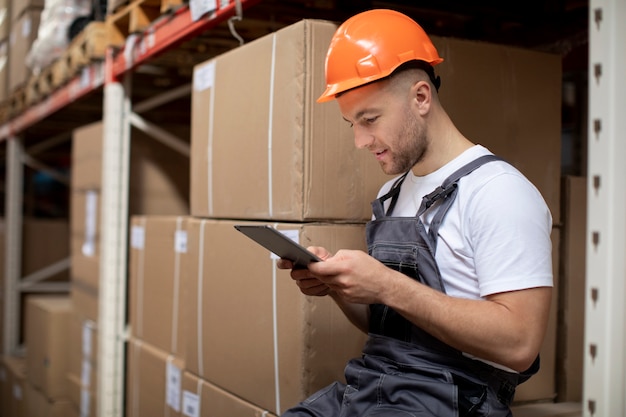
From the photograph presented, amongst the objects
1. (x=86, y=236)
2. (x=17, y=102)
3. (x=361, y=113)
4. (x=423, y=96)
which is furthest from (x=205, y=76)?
(x=17, y=102)

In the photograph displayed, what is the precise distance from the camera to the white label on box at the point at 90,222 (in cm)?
455

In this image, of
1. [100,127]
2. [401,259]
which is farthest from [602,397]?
[100,127]

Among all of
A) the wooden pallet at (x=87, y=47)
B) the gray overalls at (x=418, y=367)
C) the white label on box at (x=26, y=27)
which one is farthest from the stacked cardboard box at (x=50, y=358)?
the gray overalls at (x=418, y=367)

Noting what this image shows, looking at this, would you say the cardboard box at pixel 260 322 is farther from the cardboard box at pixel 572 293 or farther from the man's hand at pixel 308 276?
the cardboard box at pixel 572 293

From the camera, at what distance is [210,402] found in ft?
9.12

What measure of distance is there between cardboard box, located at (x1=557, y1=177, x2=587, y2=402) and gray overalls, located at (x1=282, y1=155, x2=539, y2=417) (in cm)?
86

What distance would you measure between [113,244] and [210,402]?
5.39 feet

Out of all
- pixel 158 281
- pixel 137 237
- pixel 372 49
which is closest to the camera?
pixel 372 49

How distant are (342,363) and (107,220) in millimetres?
2272

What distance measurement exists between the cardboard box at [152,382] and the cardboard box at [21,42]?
2.95 metres

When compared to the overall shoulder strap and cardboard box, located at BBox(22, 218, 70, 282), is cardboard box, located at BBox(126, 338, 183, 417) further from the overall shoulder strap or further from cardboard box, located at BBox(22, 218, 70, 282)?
cardboard box, located at BBox(22, 218, 70, 282)

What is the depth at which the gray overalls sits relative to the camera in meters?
1.68

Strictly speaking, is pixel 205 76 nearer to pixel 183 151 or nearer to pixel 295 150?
pixel 295 150

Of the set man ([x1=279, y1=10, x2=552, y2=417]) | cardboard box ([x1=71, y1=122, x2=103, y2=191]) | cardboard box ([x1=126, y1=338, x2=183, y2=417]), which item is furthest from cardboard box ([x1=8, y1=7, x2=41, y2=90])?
man ([x1=279, y1=10, x2=552, y2=417])
